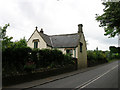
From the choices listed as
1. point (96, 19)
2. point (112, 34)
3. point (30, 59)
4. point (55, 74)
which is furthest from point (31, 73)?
point (112, 34)

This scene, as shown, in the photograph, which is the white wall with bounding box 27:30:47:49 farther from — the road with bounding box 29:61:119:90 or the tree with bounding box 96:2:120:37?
the tree with bounding box 96:2:120:37

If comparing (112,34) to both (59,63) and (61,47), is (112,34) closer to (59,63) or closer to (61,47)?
(59,63)

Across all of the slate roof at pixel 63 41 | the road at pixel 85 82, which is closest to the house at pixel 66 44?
the slate roof at pixel 63 41

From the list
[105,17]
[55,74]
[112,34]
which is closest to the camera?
[105,17]

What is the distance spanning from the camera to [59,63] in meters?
15.4

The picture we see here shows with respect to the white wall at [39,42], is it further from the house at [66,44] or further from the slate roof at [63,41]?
the slate roof at [63,41]

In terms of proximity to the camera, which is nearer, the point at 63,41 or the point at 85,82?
the point at 85,82

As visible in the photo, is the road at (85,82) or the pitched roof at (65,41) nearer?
the road at (85,82)

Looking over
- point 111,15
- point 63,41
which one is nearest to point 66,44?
point 63,41

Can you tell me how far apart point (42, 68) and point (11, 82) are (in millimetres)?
3960

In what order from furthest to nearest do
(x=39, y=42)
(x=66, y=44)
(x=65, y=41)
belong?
1. (x=65, y=41)
2. (x=66, y=44)
3. (x=39, y=42)

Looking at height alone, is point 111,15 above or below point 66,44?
above

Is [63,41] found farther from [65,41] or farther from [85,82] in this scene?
[85,82]

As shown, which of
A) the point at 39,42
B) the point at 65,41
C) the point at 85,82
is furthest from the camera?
the point at 65,41
